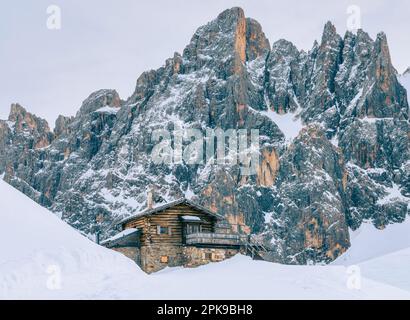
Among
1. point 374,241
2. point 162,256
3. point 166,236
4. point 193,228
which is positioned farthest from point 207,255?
point 374,241

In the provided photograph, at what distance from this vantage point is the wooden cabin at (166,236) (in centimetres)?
4853

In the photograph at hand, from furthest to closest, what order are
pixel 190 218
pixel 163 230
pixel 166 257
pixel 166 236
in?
pixel 190 218
pixel 163 230
pixel 166 236
pixel 166 257

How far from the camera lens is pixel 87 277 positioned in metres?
20.8

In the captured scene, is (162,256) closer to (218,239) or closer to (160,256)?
(160,256)

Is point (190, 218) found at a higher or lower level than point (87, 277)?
higher

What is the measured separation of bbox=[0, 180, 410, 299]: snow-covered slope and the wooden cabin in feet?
73.6

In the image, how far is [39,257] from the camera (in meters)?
20.6

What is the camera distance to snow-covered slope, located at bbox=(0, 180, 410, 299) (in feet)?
62.5

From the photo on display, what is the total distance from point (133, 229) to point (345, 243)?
138466 millimetres

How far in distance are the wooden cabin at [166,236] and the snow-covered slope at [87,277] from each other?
2244 cm

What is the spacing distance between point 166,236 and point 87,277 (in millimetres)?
28758
